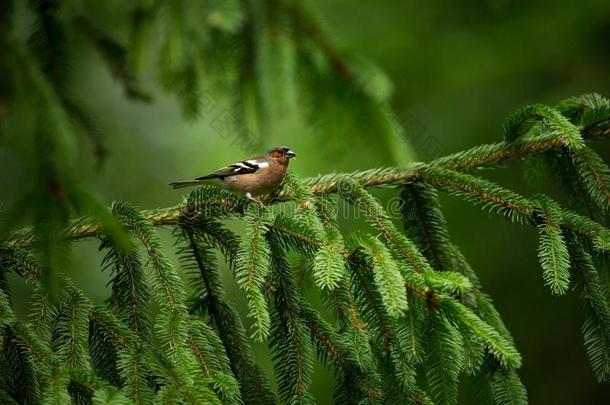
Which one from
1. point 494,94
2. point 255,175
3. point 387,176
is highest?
point 494,94

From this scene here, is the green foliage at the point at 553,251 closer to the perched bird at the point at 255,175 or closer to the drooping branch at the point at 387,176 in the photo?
the drooping branch at the point at 387,176

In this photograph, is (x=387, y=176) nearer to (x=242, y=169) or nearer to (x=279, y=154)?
(x=279, y=154)

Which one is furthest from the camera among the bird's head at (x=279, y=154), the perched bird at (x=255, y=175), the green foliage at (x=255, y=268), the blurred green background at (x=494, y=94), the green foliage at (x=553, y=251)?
the blurred green background at (x=494, y=94)

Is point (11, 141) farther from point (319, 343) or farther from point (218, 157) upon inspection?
point (218, 157)

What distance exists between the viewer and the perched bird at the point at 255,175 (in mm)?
3387

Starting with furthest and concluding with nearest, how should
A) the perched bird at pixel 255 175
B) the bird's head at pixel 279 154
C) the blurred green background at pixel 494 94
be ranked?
the blurred green background at pixel 494 94
the bird's head at pixel 279 154
the perched bird at pixel 255 175

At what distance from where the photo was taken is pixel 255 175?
349 cm

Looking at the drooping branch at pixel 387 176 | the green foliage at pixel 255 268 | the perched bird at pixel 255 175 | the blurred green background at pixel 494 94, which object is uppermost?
the blurred green background at pixel 494 94

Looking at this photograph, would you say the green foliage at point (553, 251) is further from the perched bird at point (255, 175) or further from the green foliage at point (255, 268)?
the perched bird at point (255, 175)

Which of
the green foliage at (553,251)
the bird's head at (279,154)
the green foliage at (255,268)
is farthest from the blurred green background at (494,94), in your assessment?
the green foliage at (255,268)

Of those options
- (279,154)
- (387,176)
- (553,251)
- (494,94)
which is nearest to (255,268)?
(387,176)

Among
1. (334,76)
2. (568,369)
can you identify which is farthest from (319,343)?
(568,369)

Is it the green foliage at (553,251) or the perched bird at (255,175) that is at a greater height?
the perched bird at (255,175)

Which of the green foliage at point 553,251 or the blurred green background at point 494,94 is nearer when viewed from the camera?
the green foliage at point 553,251
